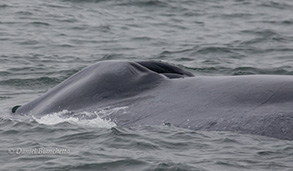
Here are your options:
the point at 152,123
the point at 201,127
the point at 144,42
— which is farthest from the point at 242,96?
the point at 144,42

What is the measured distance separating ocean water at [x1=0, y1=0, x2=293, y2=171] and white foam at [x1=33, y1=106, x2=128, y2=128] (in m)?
0.02

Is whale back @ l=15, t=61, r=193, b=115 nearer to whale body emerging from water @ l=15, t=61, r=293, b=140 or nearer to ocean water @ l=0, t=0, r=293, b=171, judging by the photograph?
whale body emerging from water @ l=15, t=61, r=293, b=140

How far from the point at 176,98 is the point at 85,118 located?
1284mm

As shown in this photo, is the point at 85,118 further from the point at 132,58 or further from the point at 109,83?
the point at 132,58

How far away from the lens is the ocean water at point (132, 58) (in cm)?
841

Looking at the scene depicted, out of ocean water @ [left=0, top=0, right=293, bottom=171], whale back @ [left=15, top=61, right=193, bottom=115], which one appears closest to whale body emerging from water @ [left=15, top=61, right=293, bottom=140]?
whale back @ [left=15, top=61, right=193, bottom=115]

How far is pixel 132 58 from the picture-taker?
63.3ft

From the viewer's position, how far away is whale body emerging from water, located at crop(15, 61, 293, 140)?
28.5ft

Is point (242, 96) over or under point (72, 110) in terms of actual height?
over

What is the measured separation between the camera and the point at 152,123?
932cm

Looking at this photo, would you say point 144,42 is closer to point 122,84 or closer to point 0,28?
point 0,28

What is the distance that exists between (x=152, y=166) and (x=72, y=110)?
2.27 meters

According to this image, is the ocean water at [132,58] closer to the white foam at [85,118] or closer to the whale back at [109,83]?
the white foam at [85,118]

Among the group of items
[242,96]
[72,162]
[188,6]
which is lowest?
[188,6]
